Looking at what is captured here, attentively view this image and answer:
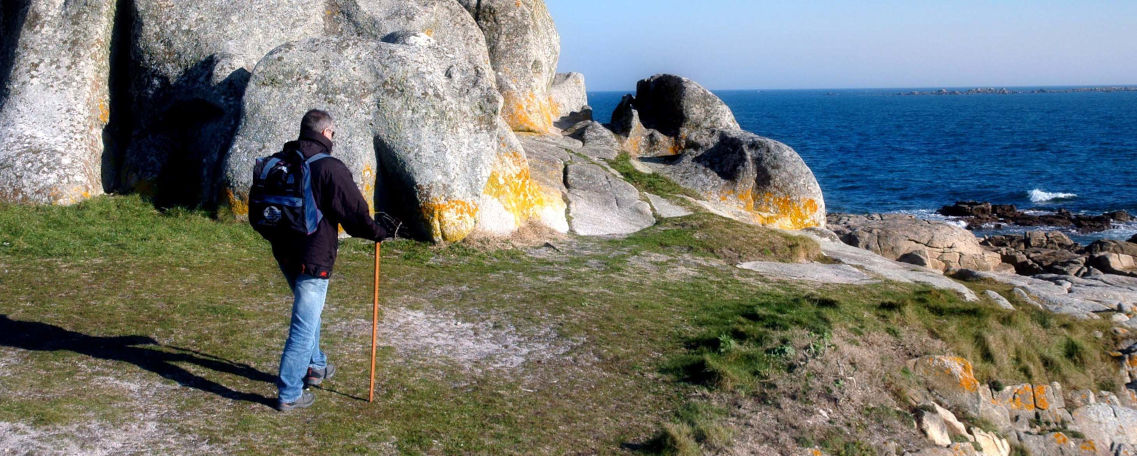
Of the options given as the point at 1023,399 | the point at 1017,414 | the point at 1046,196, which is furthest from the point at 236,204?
the point at 1046,196

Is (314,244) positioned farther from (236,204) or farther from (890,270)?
(890,270)

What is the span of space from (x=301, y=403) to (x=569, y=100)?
86.5 feet

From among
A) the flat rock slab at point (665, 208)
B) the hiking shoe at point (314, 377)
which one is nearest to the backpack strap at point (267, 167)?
the hiking shoe at point (314, 377)

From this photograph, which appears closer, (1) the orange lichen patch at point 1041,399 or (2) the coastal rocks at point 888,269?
(1) the orange lichen patch at point 1041,399

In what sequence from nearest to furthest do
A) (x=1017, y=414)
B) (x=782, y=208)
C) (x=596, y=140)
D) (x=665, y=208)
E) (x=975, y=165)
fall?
(x=1017, y=414), (x=665, y=208), (x=782, y=208), (x=596, y=140), (x=975, y=165)

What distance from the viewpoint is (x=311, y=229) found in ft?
24.1

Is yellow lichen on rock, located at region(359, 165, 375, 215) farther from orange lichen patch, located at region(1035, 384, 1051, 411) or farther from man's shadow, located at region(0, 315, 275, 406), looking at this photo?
orange lichen patch, located at region(1035, 384, 1051, 411)

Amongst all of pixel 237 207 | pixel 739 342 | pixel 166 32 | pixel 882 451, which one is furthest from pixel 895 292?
pixel 166 32

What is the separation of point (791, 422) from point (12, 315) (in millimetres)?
8523

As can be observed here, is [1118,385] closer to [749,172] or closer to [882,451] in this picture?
[882,451]

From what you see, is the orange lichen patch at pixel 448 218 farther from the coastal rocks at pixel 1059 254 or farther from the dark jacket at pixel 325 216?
the coastal rocks at pixel 1059 254

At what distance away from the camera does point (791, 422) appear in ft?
30.2

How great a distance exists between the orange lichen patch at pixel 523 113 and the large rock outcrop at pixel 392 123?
997cm

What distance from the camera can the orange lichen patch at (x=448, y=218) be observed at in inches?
581
